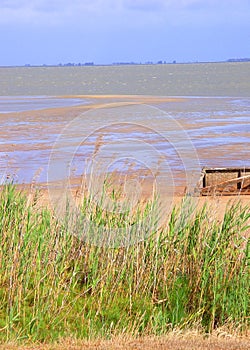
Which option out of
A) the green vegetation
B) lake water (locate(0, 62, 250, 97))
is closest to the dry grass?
the green vegetation

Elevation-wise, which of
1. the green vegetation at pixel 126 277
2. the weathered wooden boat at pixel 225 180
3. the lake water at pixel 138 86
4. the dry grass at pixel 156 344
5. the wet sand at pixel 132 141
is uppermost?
the lake water at pixel 138 86

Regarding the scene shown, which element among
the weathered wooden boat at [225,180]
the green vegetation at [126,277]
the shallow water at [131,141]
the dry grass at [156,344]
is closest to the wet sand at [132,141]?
the shallow water at [131,141]

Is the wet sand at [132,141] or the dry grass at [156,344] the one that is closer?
the dry grass at [156,344]

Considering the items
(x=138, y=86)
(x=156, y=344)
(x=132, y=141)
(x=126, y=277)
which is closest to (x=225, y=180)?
(x=132, y=141)

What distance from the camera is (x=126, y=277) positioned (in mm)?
8602

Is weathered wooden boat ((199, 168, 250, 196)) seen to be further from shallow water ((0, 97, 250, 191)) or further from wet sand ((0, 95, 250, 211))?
shallow water ((0, 97, 250, 191))

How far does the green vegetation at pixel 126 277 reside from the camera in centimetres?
810

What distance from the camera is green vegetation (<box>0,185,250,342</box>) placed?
8102 millimetres

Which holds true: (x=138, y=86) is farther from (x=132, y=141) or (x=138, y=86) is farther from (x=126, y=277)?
(x=126, y=277)

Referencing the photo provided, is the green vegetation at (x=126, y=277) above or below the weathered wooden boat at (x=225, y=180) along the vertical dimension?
below

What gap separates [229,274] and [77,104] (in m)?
43.6

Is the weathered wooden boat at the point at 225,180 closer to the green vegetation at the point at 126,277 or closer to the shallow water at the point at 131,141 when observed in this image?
the shallow water at the point at 131,141

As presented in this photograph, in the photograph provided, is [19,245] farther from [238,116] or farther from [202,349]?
[238,116]

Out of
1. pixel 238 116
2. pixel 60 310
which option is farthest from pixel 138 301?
pixel 238 116
